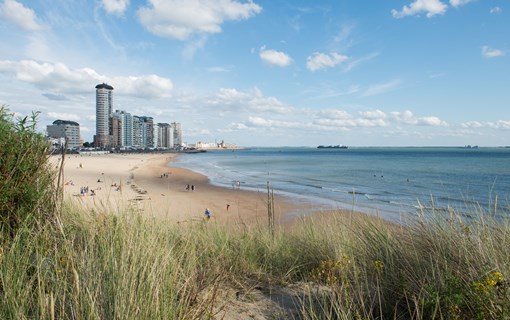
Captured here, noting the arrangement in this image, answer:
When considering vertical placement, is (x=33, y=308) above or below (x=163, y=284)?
below

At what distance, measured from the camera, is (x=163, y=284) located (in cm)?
289

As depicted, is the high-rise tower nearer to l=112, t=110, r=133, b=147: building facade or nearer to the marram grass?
l=112, t=110, r=133, b=147: building facade

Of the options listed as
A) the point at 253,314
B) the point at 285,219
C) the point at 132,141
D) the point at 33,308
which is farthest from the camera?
the point at 132,141

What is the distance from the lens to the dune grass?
8.67 ft

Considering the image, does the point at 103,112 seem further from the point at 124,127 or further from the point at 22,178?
the point at 22,178

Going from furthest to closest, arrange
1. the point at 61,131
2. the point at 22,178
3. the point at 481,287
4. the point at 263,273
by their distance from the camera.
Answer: the point at 61,131
the point at 263,273
the point at 22,178
the point at 481,287

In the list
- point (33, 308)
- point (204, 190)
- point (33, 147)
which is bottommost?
point (204, 190)

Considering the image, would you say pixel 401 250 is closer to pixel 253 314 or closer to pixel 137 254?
pixel 253 314

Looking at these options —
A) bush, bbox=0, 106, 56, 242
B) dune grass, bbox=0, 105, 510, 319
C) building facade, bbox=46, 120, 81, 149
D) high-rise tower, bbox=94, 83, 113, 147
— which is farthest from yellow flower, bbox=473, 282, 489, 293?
high-rise tower, bbox=94, 83, 113, 147

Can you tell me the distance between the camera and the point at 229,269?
14.8 ft

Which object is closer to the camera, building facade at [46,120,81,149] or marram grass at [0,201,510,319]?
marram grass at [0,201,510,319]

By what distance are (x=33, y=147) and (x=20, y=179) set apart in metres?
0.52

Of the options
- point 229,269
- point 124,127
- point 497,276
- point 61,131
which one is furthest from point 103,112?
point 497,276

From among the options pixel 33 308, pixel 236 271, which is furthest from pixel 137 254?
Answer: pixel 236 271
